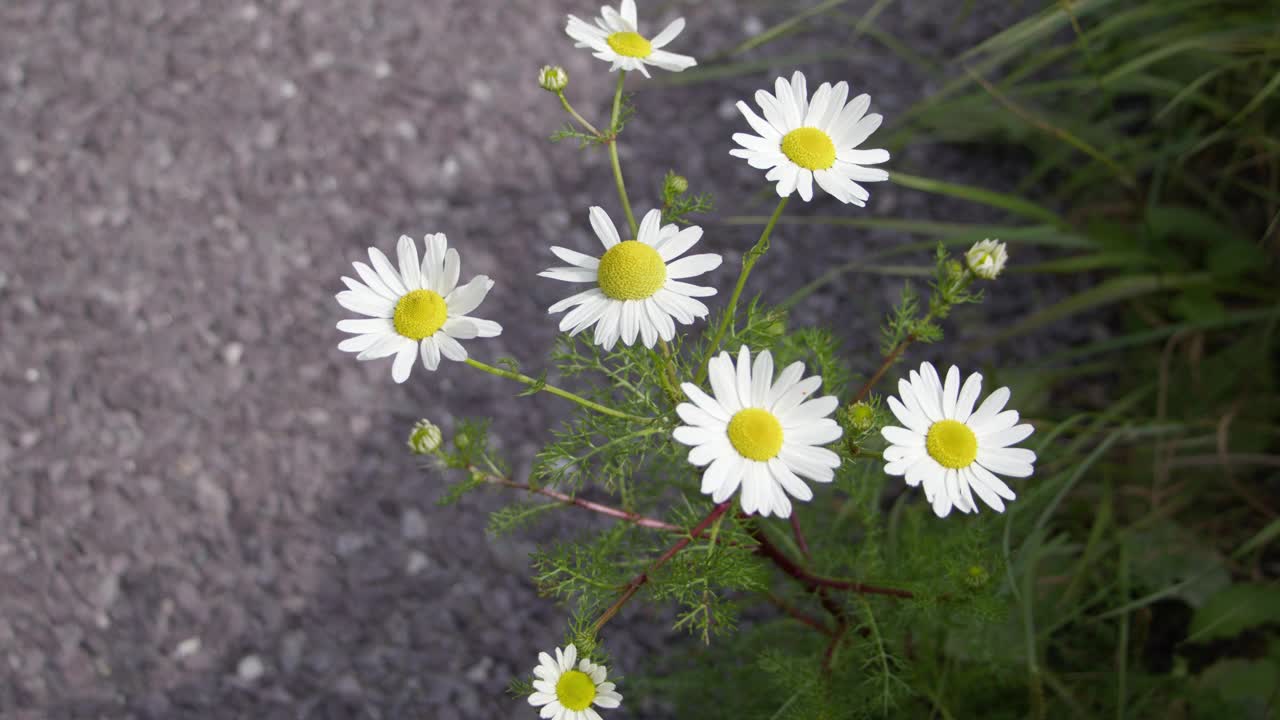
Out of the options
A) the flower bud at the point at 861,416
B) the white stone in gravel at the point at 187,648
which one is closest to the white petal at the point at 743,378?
the flower bud at the point at 861,416

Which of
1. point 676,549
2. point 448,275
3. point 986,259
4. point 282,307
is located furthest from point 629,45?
point 282,307

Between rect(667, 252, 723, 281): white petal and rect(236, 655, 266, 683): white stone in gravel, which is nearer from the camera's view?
rect(667, 252, 723, 281): white petal

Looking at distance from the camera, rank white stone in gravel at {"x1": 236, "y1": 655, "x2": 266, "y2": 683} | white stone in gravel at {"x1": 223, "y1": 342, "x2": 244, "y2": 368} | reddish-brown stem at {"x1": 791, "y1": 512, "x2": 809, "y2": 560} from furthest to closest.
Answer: white stone in gravel at {"x1": 223, "y1": 342, "x2": 244, "y2": 368} → white stone in gravel at {"x1": 236, "y1": 655, "x2": 266, "y2": 683} → reddish-brown stem at {"x1": 791, "y1": 512, "x2": 809, "y2": 560}

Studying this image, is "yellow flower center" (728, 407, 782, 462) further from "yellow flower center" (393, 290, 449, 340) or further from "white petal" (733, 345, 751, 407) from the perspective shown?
"yellow flower center" (393, 290, 449, 340)

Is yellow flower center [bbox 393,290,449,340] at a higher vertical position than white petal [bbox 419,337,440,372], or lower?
higher

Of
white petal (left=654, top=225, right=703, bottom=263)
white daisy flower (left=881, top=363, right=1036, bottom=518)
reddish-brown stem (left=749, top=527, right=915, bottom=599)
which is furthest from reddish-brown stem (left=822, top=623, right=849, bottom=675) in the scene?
white petal (left=654, top=225, right=703, bottom=263)

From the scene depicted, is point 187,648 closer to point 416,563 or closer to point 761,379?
point 416,563

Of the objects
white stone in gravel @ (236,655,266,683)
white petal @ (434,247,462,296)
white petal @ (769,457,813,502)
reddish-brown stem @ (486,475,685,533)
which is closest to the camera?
white petal @ (769,457,813,502)
